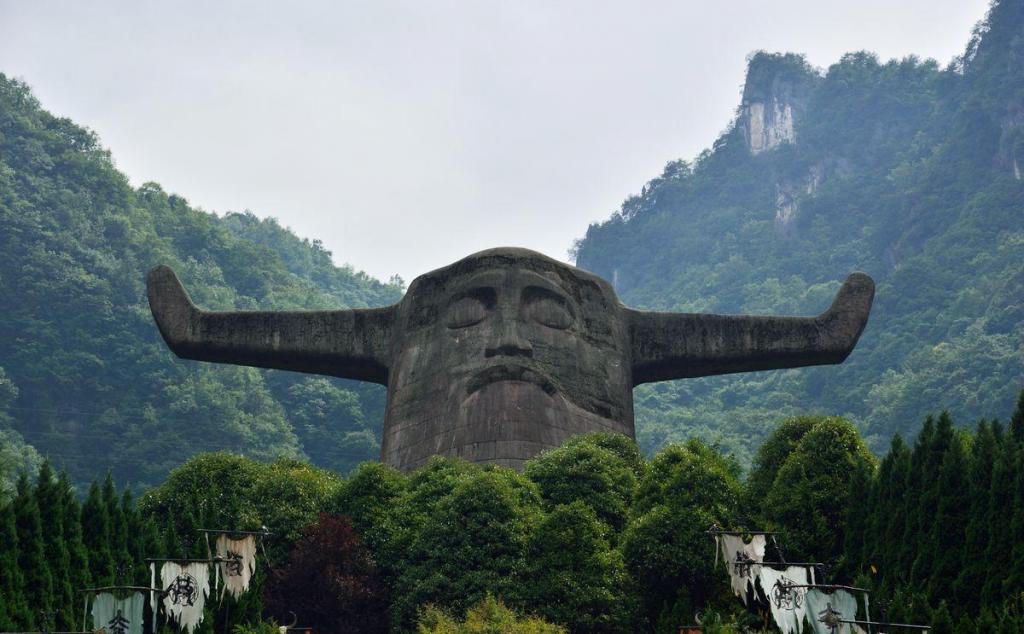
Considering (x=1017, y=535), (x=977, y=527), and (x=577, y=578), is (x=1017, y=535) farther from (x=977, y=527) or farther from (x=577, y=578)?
(x=577, y=578)

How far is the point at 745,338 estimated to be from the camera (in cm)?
2762

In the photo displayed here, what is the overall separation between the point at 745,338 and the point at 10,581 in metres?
13.9

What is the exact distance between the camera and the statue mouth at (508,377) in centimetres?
2550

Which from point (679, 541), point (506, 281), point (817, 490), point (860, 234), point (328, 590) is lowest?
point (328, 590)

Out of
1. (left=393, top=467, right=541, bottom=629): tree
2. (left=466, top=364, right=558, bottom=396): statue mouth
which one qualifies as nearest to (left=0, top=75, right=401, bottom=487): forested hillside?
(left=466, top=364, right=558, bottom=396): statue mouth

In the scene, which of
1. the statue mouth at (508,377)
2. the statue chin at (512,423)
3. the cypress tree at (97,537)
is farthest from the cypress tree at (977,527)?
the cypress tree at (97,537)

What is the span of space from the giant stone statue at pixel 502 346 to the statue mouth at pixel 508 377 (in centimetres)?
2

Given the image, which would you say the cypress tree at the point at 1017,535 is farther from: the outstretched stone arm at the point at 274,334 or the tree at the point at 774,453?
the outstretched stone arm at the point at 274,334

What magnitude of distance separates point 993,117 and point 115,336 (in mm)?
48141

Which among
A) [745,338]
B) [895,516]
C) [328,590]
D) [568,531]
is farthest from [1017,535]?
[745,338]

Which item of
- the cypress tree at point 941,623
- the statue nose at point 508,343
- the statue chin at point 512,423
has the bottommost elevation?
the cypress tree at point 941,623

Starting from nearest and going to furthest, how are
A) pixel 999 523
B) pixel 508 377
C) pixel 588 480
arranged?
pixel 999 523 < pixel 588 480 < pixel 508 377

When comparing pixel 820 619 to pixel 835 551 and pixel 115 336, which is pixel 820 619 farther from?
pixel 115 336

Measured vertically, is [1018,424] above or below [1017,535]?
above
